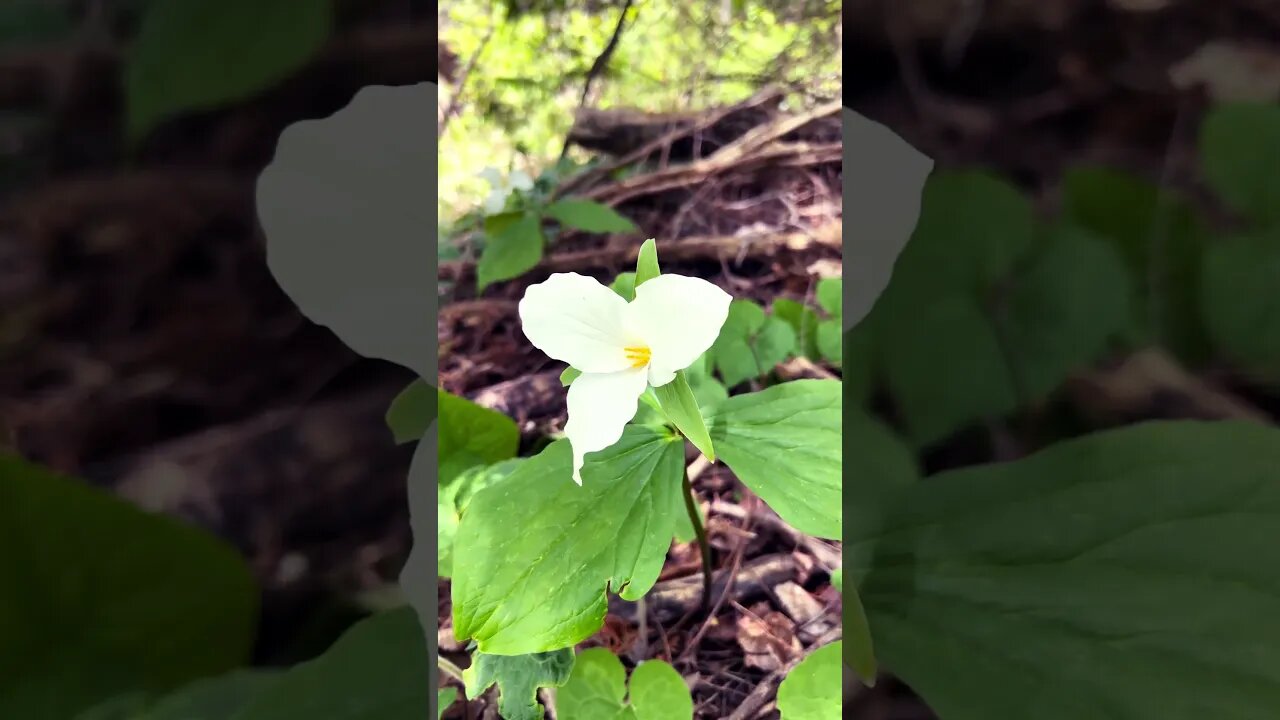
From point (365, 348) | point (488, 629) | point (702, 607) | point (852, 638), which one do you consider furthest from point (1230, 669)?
point (365, 348)

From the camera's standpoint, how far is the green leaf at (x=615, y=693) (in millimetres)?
519

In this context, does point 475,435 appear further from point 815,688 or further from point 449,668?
point 815,688

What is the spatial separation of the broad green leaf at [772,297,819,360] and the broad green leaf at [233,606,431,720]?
1.21 ft

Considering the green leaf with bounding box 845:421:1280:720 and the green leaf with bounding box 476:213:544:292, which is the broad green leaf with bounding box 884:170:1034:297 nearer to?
the green leaf with bounding box 845:421:1280:720

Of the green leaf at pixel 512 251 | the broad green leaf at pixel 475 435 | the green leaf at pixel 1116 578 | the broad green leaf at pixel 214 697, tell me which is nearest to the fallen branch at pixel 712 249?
the green leaf at pixel 512 251

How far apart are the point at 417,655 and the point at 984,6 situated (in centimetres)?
56

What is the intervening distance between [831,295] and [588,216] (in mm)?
230

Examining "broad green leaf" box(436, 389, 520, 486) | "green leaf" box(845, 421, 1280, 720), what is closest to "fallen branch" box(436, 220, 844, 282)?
"broad green leaf" box(436, 389, 520, 486)

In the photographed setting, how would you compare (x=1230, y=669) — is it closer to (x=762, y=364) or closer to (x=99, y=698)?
(x=762, y=364)

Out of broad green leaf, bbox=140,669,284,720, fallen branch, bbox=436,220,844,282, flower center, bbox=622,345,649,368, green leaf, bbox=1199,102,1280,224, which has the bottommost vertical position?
broad green leaf, bbox=140,669,284,720

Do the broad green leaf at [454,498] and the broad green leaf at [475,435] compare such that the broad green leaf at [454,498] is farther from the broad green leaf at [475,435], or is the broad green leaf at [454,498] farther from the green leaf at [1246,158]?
the green leaf at [1246,158]

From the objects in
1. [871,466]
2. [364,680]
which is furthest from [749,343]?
[364,680]

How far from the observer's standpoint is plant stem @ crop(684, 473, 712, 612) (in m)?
0.52

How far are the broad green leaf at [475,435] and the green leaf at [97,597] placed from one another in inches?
7.5
